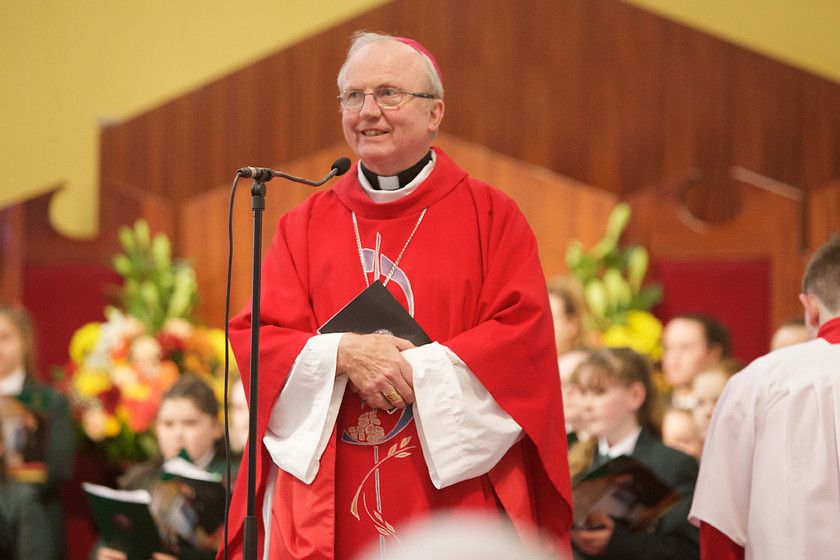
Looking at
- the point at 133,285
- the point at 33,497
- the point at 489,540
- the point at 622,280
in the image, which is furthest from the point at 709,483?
the point at 133,285

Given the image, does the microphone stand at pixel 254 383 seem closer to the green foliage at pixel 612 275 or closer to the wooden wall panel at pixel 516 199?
the green foliage at pixel 612 275

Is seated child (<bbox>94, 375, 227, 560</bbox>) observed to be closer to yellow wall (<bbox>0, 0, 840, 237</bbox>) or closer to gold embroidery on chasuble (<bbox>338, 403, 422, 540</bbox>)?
gold embroidery on chasuble (<bbox>338, 403, 422, 540</bbox>)

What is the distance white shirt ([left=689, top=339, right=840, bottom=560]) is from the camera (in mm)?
2506

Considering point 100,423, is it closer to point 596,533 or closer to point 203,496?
point 203,496

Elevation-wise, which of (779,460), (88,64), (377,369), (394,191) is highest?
(88,64)

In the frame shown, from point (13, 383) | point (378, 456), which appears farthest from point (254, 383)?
point (13, 383)

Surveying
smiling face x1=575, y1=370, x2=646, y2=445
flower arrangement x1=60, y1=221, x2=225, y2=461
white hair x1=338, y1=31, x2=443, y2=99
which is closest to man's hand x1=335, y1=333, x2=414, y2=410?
white hair x1=338, y1=31, x2=443, y2=99

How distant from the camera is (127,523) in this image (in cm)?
362

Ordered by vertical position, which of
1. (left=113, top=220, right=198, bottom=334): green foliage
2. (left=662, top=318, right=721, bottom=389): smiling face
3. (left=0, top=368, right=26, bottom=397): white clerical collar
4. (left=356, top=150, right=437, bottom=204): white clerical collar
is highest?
(left=356, top=150, right=437, bottom=204): white clerical collar

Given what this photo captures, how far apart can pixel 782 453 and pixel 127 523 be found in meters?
2.25

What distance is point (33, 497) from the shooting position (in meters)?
4.82

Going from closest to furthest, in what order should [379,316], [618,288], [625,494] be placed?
1. [379,316]
2. [625,494]
3. [618,288]

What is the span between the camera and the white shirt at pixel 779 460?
251 centimetres

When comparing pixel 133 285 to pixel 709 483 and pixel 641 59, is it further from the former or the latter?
pixel 709 483
